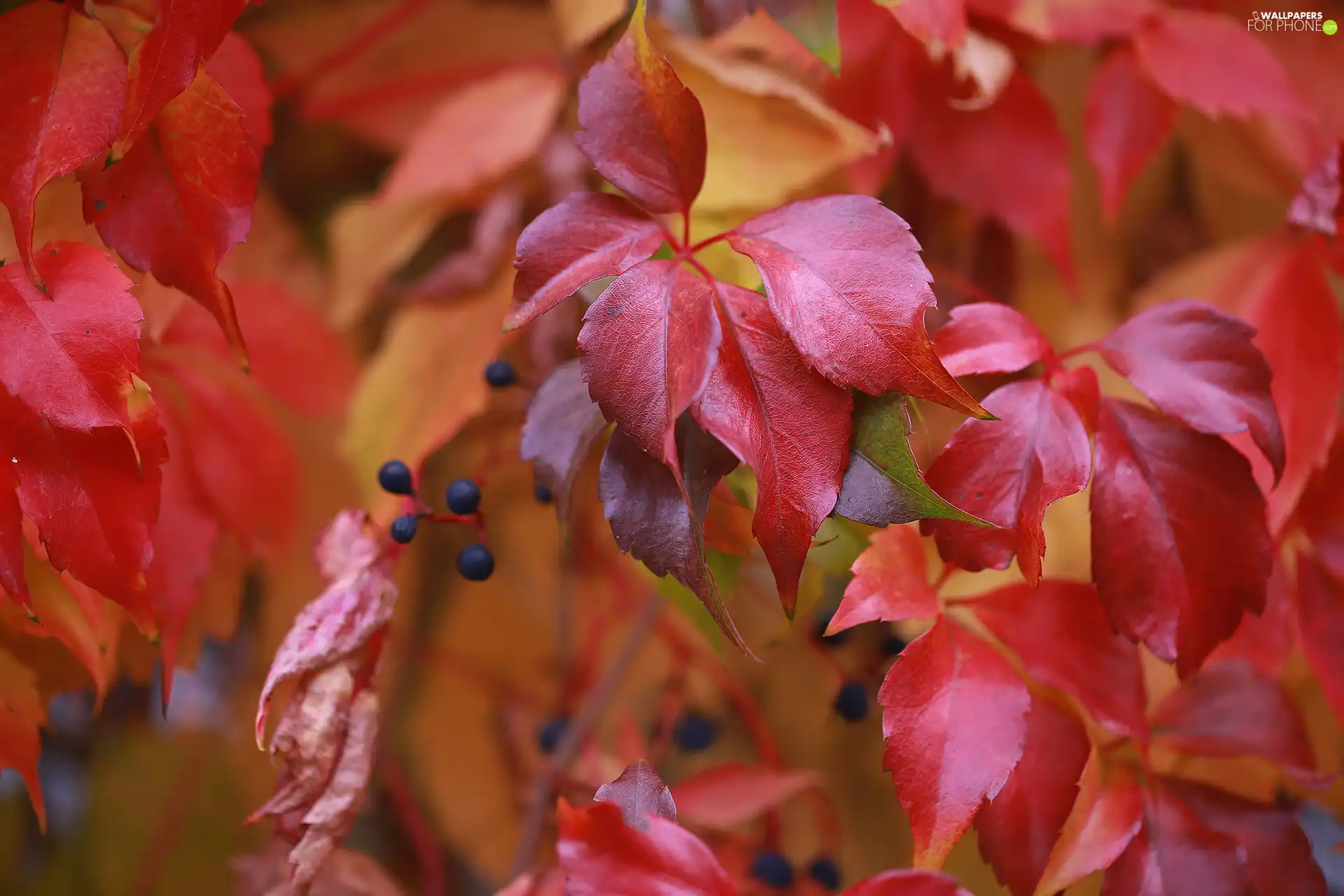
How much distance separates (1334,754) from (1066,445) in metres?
0.34

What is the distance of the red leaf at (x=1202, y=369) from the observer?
1.22 ft

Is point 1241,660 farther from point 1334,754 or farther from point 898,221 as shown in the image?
point 898,221

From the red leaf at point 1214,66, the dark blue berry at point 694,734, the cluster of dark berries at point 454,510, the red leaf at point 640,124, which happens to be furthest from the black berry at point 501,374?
the red leaf at point 1214,66

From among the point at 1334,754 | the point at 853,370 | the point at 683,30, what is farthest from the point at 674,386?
the point at 1334,754

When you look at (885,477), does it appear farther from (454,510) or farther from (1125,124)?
(1125,124)

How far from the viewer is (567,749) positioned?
0.57 meters

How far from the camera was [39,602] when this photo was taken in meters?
0.41

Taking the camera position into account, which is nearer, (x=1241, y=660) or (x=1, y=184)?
(x=1, y=184)

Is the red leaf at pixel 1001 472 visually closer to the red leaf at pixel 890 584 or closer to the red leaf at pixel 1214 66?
the red leaf at pixel 890 584

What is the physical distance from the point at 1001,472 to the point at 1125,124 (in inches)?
12.4

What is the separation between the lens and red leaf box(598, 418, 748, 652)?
0.32 meters

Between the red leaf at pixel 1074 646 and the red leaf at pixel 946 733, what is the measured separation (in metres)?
0.04

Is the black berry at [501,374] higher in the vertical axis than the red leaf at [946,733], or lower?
higher

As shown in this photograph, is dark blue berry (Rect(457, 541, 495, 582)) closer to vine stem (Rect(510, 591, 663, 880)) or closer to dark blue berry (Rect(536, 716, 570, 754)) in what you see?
vine stem (Rect(510, 591, 663, 880))
